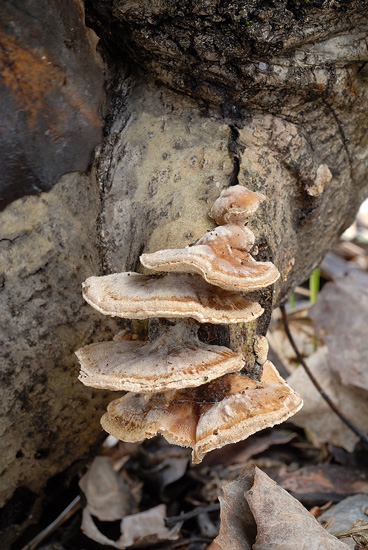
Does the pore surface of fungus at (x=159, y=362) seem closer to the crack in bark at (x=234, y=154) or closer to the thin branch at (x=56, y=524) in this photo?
the crack in bark at (x=234, y=154)

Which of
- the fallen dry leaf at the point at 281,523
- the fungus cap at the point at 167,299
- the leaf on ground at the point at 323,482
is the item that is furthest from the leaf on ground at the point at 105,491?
the fungus cap at the point at 167,299

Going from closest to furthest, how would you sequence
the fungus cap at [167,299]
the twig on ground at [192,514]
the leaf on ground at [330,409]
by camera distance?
the fungus cap at [167,299] < the twig on ground at [192,514] < the leaf on ground at [330,409]

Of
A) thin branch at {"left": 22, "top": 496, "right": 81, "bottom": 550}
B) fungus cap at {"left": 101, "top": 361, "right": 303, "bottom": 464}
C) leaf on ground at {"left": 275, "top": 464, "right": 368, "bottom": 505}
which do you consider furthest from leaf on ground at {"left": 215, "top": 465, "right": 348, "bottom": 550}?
thin branch at {"left": 22, "top": 496, "right": 81, "bottom": 550}

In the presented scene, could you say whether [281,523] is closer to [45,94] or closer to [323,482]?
[323,482]

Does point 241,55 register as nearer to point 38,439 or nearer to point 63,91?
point 63,91

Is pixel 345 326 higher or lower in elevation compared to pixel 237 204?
lower

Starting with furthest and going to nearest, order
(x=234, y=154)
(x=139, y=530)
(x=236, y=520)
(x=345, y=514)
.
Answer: (x=139, y=530) < (x=345, y=514) < (x=234, y=154) < (x=236, y=520)

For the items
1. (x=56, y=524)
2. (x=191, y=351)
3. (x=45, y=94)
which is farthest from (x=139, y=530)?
(x=45, y=94)
